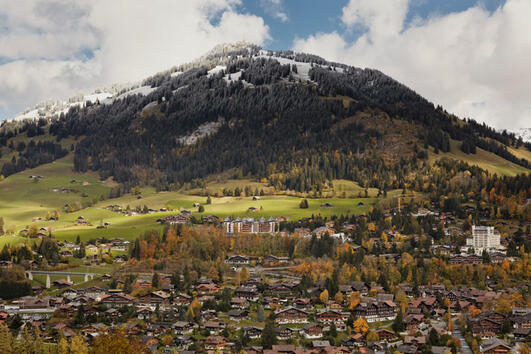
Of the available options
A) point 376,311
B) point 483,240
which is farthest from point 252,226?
point 376,311

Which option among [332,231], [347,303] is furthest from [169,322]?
[332,231]

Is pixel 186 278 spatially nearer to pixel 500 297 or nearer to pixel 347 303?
pixel 347 303

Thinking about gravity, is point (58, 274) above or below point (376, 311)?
above

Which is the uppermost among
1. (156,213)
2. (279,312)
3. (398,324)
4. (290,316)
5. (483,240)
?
(156,213)

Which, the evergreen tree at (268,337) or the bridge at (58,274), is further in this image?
the bridge at (58,274)

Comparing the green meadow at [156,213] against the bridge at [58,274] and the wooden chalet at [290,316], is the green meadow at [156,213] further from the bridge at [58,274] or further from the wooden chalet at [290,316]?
the wooden chalet at [290,316]

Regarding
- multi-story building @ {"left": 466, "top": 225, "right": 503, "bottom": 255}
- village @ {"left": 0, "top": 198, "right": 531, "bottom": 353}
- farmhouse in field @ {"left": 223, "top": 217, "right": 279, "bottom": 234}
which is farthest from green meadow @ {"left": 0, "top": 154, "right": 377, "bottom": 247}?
multi-story building @ {"left": 466, "top": 225, "right": 503, "bottom": 255}

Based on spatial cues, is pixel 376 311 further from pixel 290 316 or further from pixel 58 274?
pixel 58 274

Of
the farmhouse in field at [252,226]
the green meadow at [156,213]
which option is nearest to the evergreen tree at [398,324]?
the farmhouse in field at [252,226]
